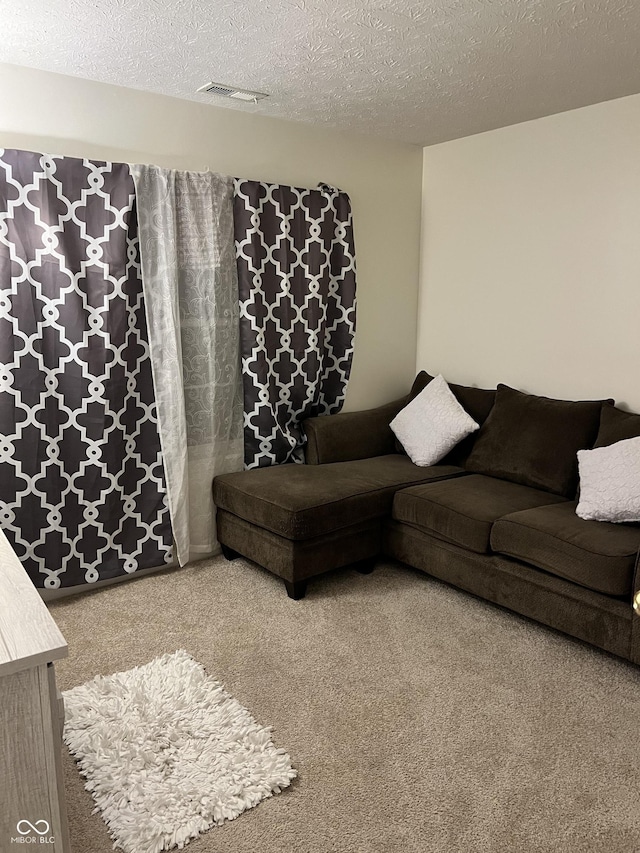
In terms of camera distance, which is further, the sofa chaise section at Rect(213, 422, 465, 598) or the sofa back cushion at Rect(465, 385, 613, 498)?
the sofa back cushion at Rect(465, 385, 613, 498)

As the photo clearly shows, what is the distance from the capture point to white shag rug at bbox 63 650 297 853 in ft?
6.59

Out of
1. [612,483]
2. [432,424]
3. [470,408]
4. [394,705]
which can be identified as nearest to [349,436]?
[432,424]

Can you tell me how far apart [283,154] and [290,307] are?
859mm

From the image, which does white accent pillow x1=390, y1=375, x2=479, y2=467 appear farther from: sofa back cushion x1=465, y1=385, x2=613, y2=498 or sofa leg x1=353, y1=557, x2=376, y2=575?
sofa leg x1=353, y1=557, x2=376, y2=575

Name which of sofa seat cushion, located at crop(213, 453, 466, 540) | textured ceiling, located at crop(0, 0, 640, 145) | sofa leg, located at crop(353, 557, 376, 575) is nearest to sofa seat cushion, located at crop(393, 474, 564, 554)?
sofa seat cushion, located at crop(213, 453, 466, 540)

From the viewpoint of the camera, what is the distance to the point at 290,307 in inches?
159

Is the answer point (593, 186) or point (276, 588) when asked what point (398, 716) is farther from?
point (593, 186)

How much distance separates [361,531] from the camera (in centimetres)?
363

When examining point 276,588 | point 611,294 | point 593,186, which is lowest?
point 276,588

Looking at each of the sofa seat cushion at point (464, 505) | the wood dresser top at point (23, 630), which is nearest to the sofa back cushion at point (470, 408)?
the sofa seat cushion at point (464, 505)

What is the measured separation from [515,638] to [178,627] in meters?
1.50

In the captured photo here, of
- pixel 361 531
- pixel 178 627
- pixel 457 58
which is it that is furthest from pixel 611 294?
pixel 178 627

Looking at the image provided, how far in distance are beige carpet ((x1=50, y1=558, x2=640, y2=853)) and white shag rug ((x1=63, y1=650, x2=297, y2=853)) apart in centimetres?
5

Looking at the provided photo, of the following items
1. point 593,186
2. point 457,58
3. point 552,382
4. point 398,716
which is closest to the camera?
point 398,716
